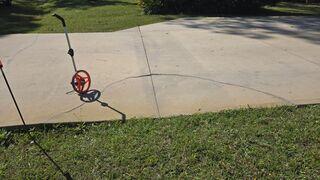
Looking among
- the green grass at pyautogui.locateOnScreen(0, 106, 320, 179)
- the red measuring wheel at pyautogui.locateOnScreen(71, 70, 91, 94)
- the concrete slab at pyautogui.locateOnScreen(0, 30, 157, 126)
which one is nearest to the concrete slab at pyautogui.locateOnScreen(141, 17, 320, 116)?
the concrete slab at pyautogui.locateOnScreen(0, 30, 157, 126)

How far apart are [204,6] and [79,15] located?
4.84 metres

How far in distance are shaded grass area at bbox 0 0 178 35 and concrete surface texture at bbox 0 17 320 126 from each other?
148 cm

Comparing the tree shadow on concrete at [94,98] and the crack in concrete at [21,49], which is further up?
the crack in concrete at [21,49]

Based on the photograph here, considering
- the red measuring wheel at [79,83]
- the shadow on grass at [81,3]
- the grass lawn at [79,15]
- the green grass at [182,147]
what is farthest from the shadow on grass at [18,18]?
the green grass at [182,147]

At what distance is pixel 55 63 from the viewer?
24.9 ft

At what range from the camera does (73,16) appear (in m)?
15.2

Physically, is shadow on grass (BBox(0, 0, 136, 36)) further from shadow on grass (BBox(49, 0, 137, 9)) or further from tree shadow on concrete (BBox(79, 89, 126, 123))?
tree shadow on concrete (BBox(79, 89, 126, 123))

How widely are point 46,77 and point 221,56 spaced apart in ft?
10.9

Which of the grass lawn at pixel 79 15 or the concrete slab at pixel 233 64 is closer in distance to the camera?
the concrete slab at pixel 233 64

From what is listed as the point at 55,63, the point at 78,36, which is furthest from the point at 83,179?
the point at 78,36

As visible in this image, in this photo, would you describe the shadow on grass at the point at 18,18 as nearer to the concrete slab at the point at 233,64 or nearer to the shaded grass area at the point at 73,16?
the shaded grass area at the point at 73,16

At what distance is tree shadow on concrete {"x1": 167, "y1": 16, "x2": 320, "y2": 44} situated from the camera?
9.70m

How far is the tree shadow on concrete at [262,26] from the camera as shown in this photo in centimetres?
970

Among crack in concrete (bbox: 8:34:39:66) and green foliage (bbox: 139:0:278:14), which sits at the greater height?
crack in concrete (bbox: 8:34:39:66)
